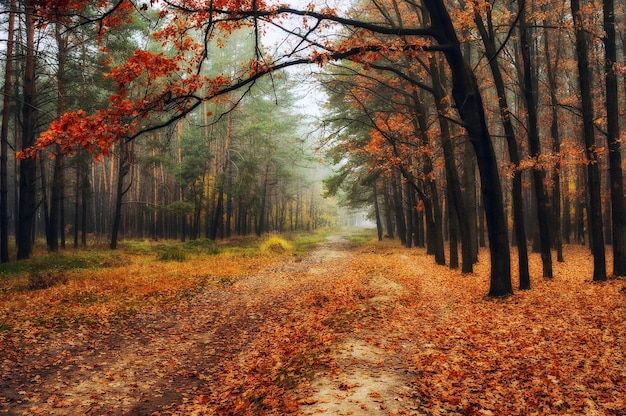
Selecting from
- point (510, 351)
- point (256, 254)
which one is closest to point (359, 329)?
point (510, 351)

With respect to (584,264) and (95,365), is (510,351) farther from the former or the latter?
(584,264)

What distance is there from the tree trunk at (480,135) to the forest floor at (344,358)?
0.97 meters

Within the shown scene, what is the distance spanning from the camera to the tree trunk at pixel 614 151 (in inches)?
454

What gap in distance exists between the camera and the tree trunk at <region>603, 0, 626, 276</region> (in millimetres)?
11539

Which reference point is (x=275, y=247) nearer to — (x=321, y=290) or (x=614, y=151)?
(x=321, y=290)

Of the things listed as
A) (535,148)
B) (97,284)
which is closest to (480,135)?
(535,148)

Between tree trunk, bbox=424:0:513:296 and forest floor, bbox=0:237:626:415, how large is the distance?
3.19 ft

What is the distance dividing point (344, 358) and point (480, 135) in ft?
22.4

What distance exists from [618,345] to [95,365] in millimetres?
9320

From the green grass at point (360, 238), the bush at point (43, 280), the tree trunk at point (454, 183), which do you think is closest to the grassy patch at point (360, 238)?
the green grass at point (360, 238)

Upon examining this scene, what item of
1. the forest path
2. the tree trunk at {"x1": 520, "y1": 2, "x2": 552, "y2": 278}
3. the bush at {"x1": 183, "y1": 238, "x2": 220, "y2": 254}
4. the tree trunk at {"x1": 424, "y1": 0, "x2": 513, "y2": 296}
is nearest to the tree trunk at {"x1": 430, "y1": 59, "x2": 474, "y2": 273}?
the tree trunk at {"x1": 520, "y1": 2, "x2": 552, "y2": 278}

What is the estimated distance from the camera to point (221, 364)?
7301mm

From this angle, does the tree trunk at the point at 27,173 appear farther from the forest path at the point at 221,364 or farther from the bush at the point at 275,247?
the bush at the point at 275,247

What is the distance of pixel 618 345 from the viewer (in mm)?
6262
